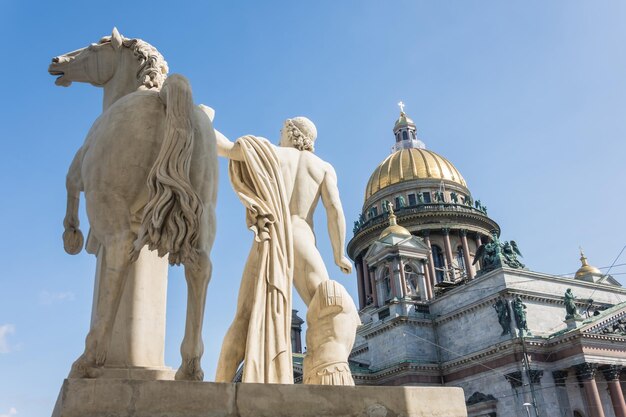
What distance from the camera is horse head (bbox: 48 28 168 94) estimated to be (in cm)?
501

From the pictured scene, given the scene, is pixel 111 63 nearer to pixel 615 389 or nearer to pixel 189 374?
pixel 189 374

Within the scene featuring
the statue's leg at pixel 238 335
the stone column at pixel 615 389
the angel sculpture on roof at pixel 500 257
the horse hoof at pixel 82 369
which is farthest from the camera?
the angel sculpture on roof at pixel 500 257

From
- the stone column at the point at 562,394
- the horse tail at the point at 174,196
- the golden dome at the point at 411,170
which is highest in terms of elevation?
the golden dome at the point at 411,170

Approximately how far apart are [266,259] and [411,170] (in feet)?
175

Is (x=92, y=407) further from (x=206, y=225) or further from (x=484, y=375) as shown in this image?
(x=484, y=375)

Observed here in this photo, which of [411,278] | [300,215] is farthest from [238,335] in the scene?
[411,278]

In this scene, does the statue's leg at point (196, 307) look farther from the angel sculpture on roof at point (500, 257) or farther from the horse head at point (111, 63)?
the angel sculpture on roof at point (500, 257)

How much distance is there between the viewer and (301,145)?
20.3 ft

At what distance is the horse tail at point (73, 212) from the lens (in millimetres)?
4738

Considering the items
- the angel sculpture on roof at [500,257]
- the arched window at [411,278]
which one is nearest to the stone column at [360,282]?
the arched window at [411,278]

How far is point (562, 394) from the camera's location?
3400cm

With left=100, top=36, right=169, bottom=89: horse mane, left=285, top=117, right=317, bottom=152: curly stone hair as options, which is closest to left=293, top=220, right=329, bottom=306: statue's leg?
left=285, top=117, right=317, bottom=152: curly stone hair

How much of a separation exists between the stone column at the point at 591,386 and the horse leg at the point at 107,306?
3442cm

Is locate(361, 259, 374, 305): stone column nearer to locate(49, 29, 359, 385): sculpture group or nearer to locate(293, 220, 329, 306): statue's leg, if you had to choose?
locate(49, 29, 359, 385): sculpture group
